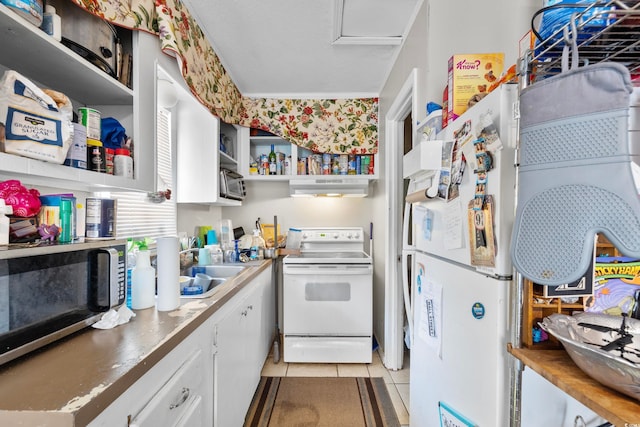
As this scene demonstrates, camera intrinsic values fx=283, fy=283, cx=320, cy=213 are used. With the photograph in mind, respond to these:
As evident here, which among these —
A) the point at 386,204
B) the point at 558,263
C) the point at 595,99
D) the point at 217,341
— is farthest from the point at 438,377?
the point at 386,204

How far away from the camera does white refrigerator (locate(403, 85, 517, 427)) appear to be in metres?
0.80

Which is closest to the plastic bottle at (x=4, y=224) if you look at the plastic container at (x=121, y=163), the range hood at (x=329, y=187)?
the plastic container at (x=121, y=163)

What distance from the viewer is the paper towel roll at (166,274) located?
1096mm

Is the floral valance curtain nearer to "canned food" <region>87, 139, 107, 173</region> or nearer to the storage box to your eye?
"canned food" <region>87, 139, 107, 173</region>

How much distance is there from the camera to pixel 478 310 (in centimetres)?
87

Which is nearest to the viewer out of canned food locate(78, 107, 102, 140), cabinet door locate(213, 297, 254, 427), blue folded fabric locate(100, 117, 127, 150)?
canned food locate(78, 107, 102, 140)

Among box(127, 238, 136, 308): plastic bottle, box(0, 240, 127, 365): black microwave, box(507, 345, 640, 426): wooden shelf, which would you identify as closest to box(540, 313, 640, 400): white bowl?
box(507, 345, 640, 426): wooden shelf

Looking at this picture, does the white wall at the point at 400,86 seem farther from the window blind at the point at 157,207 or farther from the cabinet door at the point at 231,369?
the cabinet door at the point at 231,369

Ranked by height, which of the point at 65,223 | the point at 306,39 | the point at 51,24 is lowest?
the point at 65,223

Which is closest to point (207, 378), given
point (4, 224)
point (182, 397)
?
point (182, 397)

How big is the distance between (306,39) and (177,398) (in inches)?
81.2

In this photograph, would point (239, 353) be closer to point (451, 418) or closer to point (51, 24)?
point (451, 418)

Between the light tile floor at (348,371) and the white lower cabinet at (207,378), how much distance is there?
293mm

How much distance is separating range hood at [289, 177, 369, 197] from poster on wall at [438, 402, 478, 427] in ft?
6.28
